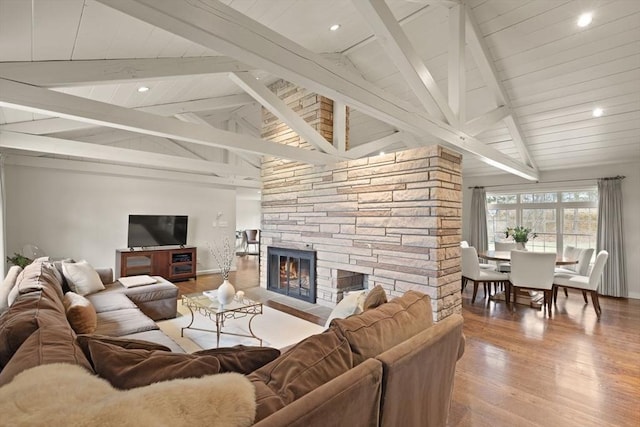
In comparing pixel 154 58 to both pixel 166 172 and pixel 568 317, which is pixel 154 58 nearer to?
pixel 166 172

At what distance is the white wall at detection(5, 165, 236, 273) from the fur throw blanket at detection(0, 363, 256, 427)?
615cm

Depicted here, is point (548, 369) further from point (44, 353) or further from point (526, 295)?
point (44, 353)

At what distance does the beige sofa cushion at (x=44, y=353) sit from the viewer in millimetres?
1057

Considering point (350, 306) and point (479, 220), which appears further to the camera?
point (479, 220)

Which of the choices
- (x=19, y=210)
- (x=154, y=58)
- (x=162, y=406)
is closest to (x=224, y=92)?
(x=154, y=58)

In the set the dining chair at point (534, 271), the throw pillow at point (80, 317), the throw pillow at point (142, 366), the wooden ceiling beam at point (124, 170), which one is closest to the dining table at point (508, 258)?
the dining chair at point (534, 271)

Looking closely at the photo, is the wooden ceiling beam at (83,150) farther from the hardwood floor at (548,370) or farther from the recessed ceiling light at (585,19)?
the recessed ceiling light at (585,19)

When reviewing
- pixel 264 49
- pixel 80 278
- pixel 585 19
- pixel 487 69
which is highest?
pixel 585 19

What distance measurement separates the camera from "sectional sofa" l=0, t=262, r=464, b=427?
0.78m

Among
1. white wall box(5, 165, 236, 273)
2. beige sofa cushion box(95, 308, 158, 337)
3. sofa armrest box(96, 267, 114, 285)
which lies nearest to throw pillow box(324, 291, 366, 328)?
beige sofa cushion box(95, 308, 158, 337)

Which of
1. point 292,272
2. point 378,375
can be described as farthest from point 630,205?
point 378,375

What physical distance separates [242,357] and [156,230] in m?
6.25

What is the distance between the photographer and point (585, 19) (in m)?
3.24

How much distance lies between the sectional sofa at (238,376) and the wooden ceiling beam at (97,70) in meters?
1.62
